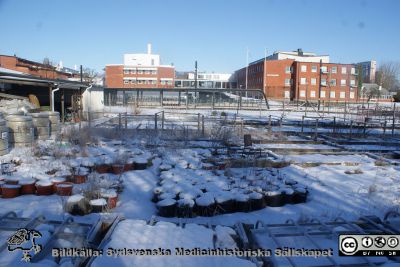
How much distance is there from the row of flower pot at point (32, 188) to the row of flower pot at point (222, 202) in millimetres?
2003

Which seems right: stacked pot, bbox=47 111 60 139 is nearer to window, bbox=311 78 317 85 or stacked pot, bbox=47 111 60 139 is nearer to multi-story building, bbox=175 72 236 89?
window, bbox=311 78 317 85

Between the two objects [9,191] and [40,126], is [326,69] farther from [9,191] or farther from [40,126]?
[9,191]

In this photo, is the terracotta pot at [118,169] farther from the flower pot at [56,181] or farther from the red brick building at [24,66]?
the red brick building at [24,66]

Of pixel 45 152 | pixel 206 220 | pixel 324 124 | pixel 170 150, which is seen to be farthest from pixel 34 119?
pixel 324 124

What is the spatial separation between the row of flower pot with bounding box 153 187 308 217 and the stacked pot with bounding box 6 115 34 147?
775cm

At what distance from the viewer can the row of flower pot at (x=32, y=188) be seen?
7.40 m

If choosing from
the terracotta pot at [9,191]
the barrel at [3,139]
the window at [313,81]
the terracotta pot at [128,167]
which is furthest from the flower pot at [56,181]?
the window at [313,81]

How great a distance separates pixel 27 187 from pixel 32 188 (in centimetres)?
10

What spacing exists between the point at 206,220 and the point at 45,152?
7170 millimetres

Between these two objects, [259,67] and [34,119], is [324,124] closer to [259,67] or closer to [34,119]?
[34,119]

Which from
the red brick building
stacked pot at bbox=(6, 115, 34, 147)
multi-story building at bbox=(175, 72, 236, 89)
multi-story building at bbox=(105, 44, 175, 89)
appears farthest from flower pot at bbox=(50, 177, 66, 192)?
multi-story building at bbox=(175, 72, 236, 89)

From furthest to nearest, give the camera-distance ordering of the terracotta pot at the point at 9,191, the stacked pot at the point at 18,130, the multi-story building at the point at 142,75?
the multi-story building at the point at 142,75 < the stacked pot at the point at 18,130 < the terracotta pot at the point at 9,191

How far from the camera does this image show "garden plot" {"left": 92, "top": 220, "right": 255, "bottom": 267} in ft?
14.5

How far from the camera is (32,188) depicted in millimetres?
7668
